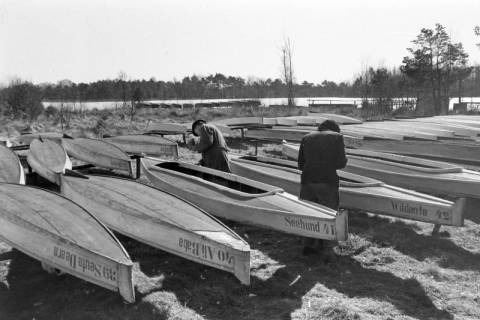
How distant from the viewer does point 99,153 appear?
9430 millimetres

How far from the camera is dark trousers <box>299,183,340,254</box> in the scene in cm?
543

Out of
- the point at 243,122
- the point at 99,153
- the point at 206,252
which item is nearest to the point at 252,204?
the point at 206,252

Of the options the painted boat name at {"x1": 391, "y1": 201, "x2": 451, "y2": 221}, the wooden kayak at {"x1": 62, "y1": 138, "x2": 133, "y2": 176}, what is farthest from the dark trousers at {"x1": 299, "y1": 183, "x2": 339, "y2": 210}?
the wooden kayak at {"x1": 62, "y1": 138, "x2": 133, "y2": 176}

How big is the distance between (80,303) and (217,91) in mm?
47387

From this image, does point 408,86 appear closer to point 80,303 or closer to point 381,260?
point 381,260

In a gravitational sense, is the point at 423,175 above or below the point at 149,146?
below

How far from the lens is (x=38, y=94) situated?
21.9m

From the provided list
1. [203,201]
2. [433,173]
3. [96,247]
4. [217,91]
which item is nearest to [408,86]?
[217,91]

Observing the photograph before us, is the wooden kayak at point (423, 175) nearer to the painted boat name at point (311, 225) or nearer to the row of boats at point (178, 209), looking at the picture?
the row of boats at point (178, 209)

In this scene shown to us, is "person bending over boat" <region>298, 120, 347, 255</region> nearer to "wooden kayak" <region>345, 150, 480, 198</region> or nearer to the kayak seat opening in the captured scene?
the kayak seat opening

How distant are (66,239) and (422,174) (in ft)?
18.9

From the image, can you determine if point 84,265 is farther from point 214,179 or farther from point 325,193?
point 214,179

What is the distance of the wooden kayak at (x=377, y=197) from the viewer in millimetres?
5559

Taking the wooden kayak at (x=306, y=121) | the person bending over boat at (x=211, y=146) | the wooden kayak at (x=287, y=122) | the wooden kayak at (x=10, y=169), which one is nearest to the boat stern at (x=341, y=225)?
the person bending over boat at (x=211, y=146)
